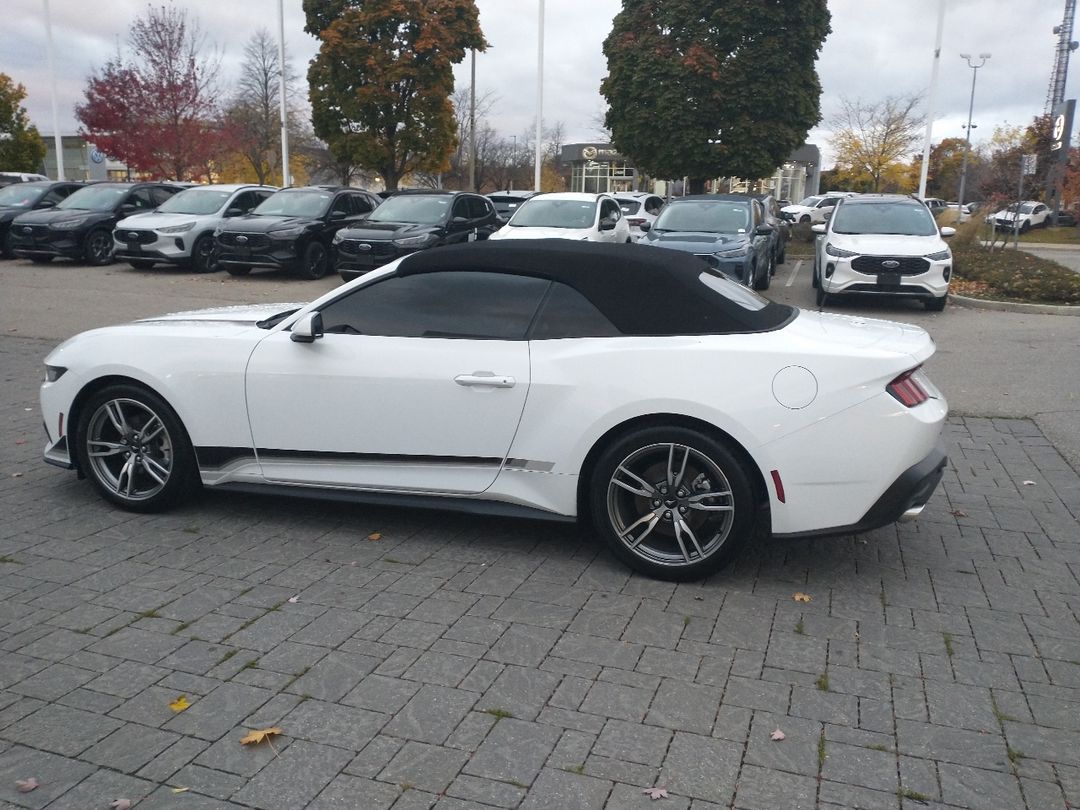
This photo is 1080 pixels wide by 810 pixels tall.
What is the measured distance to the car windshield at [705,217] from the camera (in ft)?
50.9

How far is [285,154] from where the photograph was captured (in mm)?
34750

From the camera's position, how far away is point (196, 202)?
65.1 feet

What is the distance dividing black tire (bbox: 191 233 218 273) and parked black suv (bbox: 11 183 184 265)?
8.13 feet

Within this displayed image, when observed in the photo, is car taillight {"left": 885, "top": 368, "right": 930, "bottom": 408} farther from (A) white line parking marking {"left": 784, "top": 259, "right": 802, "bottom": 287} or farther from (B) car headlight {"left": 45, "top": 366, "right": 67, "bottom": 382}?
(A) white line parking marking {"left": 784, "top": 259, "right": 802, "bottom": 287}

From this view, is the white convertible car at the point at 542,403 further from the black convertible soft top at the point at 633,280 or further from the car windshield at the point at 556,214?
the car windshield at the point at 556,214

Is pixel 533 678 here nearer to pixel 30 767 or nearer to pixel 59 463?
pixel 30 767

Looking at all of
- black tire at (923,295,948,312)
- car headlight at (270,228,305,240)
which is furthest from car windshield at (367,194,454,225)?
black tire at (923,295,948,312)

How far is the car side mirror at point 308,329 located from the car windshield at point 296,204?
14.3 m

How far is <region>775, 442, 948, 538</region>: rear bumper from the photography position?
4270 millimetres

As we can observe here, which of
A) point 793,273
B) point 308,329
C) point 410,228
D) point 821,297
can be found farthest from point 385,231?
point 308,329

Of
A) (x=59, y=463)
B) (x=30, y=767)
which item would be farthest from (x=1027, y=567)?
(x=59, y=463)

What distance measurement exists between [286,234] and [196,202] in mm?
3391

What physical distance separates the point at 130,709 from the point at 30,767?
0.39 metres

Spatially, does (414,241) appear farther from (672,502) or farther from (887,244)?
(672,502)
